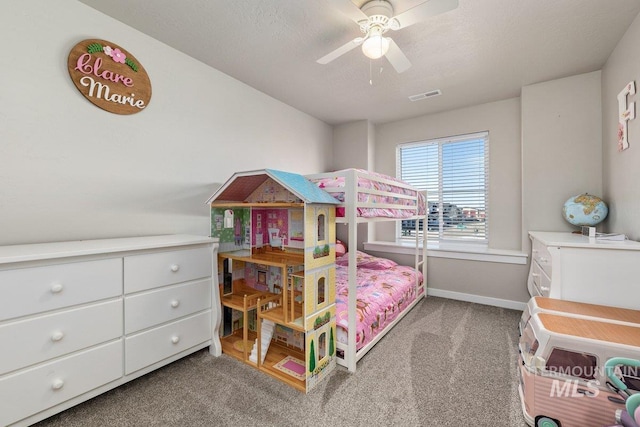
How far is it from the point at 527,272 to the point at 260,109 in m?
3.65

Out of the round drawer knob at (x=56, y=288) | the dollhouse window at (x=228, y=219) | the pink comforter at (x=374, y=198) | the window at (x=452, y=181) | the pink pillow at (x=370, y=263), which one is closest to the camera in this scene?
the round drawer knob at (x=56, y=288)

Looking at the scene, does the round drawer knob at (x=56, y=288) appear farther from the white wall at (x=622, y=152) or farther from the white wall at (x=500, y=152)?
the white wall at (x=500, y=152)

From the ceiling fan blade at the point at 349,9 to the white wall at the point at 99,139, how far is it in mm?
1586

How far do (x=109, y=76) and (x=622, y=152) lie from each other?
4.09m

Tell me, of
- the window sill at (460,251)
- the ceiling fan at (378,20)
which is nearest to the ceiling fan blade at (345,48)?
the ceiling fan at (378,20)

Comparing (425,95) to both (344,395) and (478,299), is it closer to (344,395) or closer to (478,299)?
(478,299)

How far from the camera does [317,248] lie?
1.83 metres

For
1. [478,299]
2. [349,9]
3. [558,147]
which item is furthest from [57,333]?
[558,147]

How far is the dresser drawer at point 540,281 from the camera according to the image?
6.56 feet

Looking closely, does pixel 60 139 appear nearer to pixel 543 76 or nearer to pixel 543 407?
pixel 543 407

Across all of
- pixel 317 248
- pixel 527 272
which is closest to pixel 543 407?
pixel 317 248

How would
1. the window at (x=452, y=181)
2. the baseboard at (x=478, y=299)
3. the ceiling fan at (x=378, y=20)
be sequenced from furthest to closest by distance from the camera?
the window at (x=452, y=181), the baseboard at (x=478, y=299), the ceiling fan at (x=378, y=20)

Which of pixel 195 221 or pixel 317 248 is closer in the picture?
pixel 317 248

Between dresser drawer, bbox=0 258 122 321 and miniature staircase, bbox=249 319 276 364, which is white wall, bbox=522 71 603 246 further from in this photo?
dresser drawer, bbox=0 258 122 321
